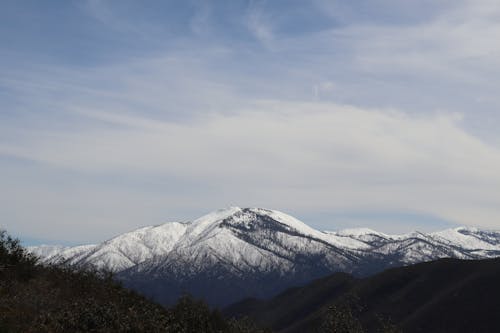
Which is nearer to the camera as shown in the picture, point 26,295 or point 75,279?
point 26,295

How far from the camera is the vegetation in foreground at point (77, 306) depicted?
932 inches

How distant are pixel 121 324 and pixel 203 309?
11.6 m

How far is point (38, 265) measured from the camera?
3297 centimetres

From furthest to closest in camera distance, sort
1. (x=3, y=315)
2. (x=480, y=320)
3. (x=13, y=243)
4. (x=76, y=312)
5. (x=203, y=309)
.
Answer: (x=480, y=320), (x=203, y=309), (x=13, y=243), (x=76, y=312), (x=3, y=315)

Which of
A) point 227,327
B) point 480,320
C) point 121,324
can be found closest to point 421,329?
point 480,320

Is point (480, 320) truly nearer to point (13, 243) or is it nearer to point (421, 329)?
point (421, 329)

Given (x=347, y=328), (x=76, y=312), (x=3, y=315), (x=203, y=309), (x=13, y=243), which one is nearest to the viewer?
(x=3, y=315)

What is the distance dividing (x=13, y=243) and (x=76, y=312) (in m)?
9.86

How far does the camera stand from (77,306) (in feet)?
84.0

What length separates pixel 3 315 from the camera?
2209 cm

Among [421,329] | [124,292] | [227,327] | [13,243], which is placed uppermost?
[13,243]

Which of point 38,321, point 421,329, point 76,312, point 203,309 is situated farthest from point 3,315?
point 421,329

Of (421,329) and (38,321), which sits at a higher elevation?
(38,321)

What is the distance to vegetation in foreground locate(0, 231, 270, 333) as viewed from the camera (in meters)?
23.7
